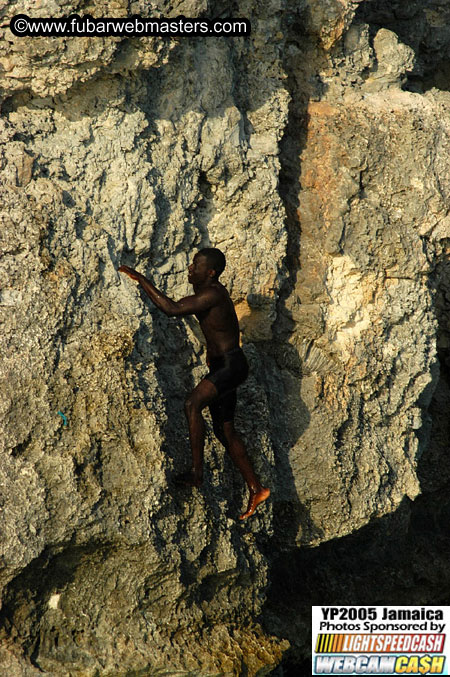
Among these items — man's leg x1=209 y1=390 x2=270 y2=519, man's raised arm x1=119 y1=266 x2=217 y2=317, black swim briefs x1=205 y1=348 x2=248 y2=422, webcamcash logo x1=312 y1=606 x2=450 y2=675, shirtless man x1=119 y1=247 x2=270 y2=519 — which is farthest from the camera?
webcamcash logo x1=312 y1=606 x2=450 y2=675

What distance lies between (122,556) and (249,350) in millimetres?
1832

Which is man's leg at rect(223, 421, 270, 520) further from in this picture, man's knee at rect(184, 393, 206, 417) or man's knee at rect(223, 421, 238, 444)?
man's knee at rect(184, 393, 206, 417)

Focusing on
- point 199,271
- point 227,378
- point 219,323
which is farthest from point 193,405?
point 199,271

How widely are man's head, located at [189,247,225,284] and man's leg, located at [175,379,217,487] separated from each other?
2.30 ft

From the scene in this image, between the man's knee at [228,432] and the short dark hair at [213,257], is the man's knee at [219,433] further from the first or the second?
the short dark hair at [213,257]

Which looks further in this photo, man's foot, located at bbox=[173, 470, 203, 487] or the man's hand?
man's foot, located at bbox=[173, 470, 203, 487]

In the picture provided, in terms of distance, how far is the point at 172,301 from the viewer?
5750mm

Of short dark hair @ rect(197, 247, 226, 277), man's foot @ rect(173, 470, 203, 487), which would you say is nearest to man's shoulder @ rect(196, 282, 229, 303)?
short dark hair @ rect(197, 247, 226, 277)

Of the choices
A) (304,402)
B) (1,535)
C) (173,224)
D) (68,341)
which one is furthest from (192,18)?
(1,535)

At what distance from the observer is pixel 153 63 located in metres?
5.76

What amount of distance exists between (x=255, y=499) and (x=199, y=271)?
1.63 metres

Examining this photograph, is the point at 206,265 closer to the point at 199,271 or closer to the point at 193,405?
the point at 199,271

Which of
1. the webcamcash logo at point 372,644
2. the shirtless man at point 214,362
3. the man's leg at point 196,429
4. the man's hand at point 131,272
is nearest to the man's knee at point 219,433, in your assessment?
the shirtless man at point 214,362

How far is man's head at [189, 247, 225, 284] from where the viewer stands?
19.3 feet
